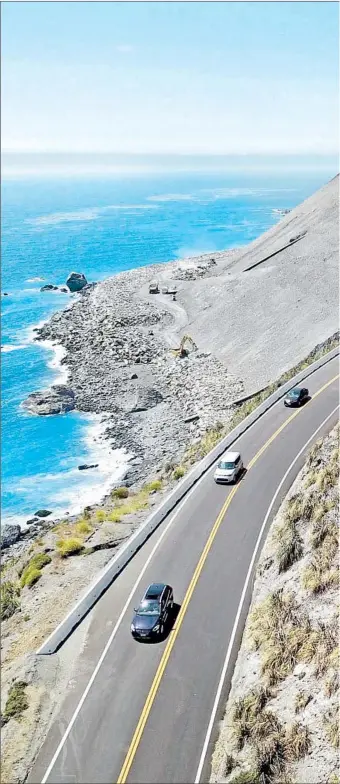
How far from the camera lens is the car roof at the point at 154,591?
24.2 metres

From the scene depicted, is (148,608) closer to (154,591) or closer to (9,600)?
(154,591)

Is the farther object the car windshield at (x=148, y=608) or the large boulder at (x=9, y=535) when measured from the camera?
the large boulder at (x=9, y=535)

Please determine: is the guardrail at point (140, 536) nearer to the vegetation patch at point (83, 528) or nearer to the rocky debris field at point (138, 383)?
the vegetation patch at point (83, 528)

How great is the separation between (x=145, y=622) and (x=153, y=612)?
505 mm

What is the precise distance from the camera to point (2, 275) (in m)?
127

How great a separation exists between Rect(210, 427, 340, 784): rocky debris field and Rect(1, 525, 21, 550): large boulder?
20.1 metres

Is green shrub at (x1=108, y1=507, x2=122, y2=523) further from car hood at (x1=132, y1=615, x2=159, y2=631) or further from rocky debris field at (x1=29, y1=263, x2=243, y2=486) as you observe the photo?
car hood at (x1=132, y1=615, x2=159, y2=631)

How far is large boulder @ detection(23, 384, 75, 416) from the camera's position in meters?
62.3


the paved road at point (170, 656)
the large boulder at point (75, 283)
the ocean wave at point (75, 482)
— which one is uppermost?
the large boulder at point (75, 283)

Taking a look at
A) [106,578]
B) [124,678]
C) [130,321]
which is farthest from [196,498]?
[130,321]

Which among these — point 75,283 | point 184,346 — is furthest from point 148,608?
point 75,283

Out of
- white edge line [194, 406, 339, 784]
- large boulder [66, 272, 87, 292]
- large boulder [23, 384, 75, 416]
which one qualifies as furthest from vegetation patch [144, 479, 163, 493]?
large boulder [66, 272, 87, 292]

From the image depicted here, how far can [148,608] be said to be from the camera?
77.9 feet

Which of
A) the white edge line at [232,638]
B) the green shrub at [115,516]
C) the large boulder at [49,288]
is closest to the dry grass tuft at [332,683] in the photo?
the white edge line at [232,638]
